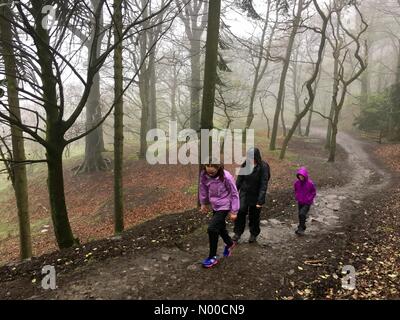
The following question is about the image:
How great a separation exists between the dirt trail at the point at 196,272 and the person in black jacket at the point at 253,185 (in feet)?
2.09

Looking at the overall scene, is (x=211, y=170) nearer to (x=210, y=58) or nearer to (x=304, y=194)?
(x=304, y=194)

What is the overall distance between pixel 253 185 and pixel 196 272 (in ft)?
6.63

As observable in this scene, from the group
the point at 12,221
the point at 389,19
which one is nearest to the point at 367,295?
the point at 12,221

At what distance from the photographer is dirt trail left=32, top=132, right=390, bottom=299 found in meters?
4.95

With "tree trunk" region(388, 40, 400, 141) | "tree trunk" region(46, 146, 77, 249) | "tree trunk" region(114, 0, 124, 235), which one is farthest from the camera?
"tree trunk" region(388, 40, 400, 141)

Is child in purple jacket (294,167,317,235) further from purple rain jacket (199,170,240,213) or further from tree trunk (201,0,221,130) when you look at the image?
tree trunk (201,0,221,130)

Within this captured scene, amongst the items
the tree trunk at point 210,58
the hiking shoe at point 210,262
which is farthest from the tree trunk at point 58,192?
the tree trunk at point 210,58

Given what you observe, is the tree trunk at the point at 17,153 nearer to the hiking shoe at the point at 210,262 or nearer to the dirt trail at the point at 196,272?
the dirt trail at the point at 196,272

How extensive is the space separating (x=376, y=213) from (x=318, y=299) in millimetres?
5315

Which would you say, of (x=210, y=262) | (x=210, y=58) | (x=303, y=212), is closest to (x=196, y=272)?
(x=210, y=262)

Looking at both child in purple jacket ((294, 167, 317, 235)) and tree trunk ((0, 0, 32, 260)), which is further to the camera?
tree trunk ((0, 0, 32, 260))

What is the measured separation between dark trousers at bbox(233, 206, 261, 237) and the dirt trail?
263 millimetres

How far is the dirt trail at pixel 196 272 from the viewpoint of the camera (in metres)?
4.95

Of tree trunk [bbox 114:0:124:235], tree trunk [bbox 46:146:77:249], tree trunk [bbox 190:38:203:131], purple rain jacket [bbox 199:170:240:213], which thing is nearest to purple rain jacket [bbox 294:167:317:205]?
purple rain jacket [bbox 199:170:240:213]
